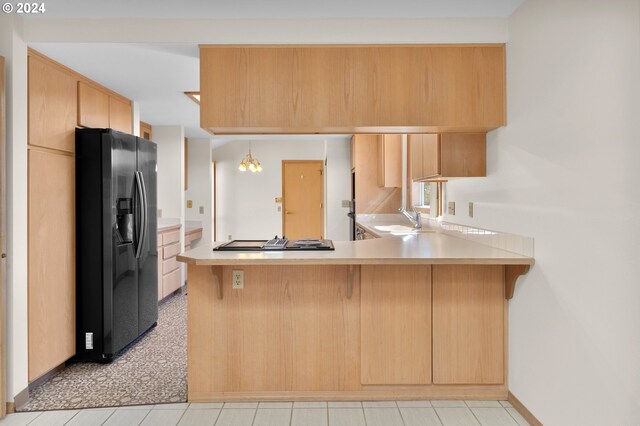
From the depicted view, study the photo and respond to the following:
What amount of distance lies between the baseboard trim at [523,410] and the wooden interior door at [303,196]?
5.57 m

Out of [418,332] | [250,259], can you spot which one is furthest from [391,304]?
[250,259]

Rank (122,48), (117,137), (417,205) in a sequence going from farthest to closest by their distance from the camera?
(417,205), (117,137), (122,48)

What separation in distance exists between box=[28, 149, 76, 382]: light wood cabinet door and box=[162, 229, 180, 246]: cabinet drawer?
1.65 metres

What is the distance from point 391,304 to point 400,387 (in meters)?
0.50

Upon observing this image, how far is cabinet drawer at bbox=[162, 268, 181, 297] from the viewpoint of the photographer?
477cm

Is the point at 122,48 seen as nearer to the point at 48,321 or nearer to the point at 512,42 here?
the point at 48,321

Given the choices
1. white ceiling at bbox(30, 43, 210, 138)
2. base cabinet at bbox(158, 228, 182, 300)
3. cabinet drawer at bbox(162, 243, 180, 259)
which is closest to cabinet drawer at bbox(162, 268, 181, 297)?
base cabinet at bbox(158, 228, 182, 300)

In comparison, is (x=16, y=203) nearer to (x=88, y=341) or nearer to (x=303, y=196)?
(x=88, y=341)

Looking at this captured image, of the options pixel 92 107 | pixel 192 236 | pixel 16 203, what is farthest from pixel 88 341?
pixel 192 236

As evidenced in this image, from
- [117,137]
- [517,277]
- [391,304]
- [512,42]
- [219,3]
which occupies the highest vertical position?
[219,3]

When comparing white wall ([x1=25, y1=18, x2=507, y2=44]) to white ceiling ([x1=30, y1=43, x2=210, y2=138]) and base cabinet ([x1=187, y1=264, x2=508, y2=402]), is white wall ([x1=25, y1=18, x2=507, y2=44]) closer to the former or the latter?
white ceiling ([x1=30, y1=43, x2=210, y2=138])

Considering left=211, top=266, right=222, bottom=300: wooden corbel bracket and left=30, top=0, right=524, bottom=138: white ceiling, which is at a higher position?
left=30, top=0, right=524, bottom=138: white ceiling

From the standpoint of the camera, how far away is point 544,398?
2152 mm

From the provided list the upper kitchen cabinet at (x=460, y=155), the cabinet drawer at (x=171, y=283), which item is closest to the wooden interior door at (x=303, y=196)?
the cabinet drawer at (x=171, y=283)
